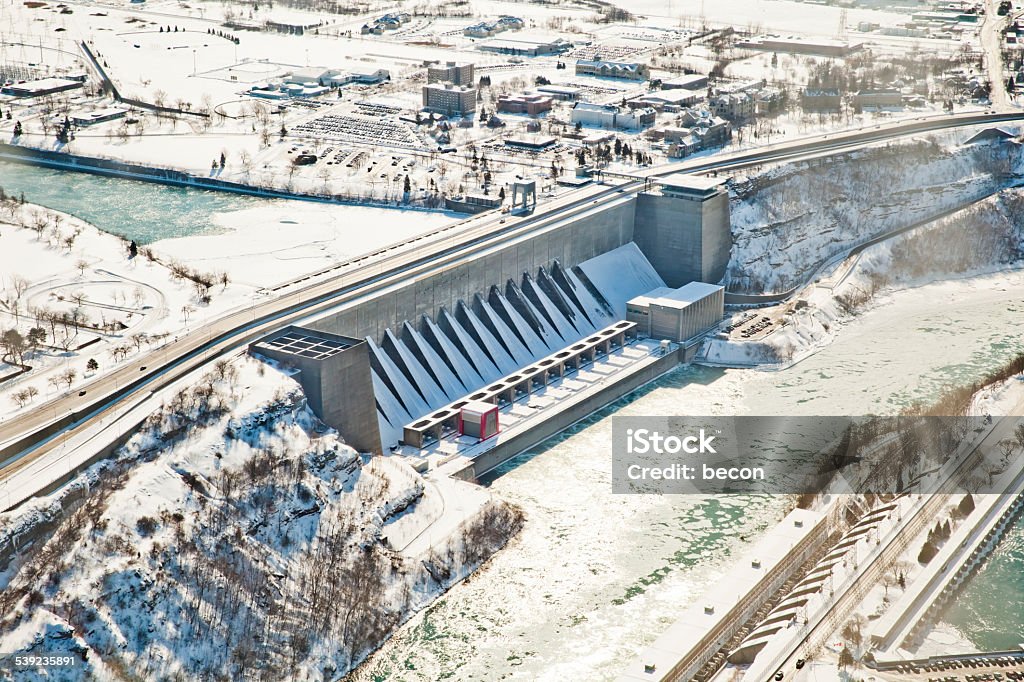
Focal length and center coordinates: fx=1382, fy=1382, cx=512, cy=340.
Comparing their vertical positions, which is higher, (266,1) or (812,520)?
(266,1)

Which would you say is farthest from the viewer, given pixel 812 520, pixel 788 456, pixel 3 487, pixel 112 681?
pixel 788 456

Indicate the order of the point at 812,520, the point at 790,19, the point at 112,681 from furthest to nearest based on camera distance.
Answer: the point at 790,19, the point at 812,520, the point at 112,681

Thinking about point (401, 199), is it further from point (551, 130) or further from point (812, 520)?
point (812, 520)

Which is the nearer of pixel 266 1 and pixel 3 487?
pixel 3 487

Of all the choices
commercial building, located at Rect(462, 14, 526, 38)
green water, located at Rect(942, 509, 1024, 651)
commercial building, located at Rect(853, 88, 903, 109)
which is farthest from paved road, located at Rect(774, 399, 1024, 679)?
commercial building, located at Rect(462, 14, 526, 38)

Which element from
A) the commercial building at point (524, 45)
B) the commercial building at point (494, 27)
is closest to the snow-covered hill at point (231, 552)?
the commercial building at point (524, 45)

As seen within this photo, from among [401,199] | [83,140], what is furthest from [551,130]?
[83,140]
